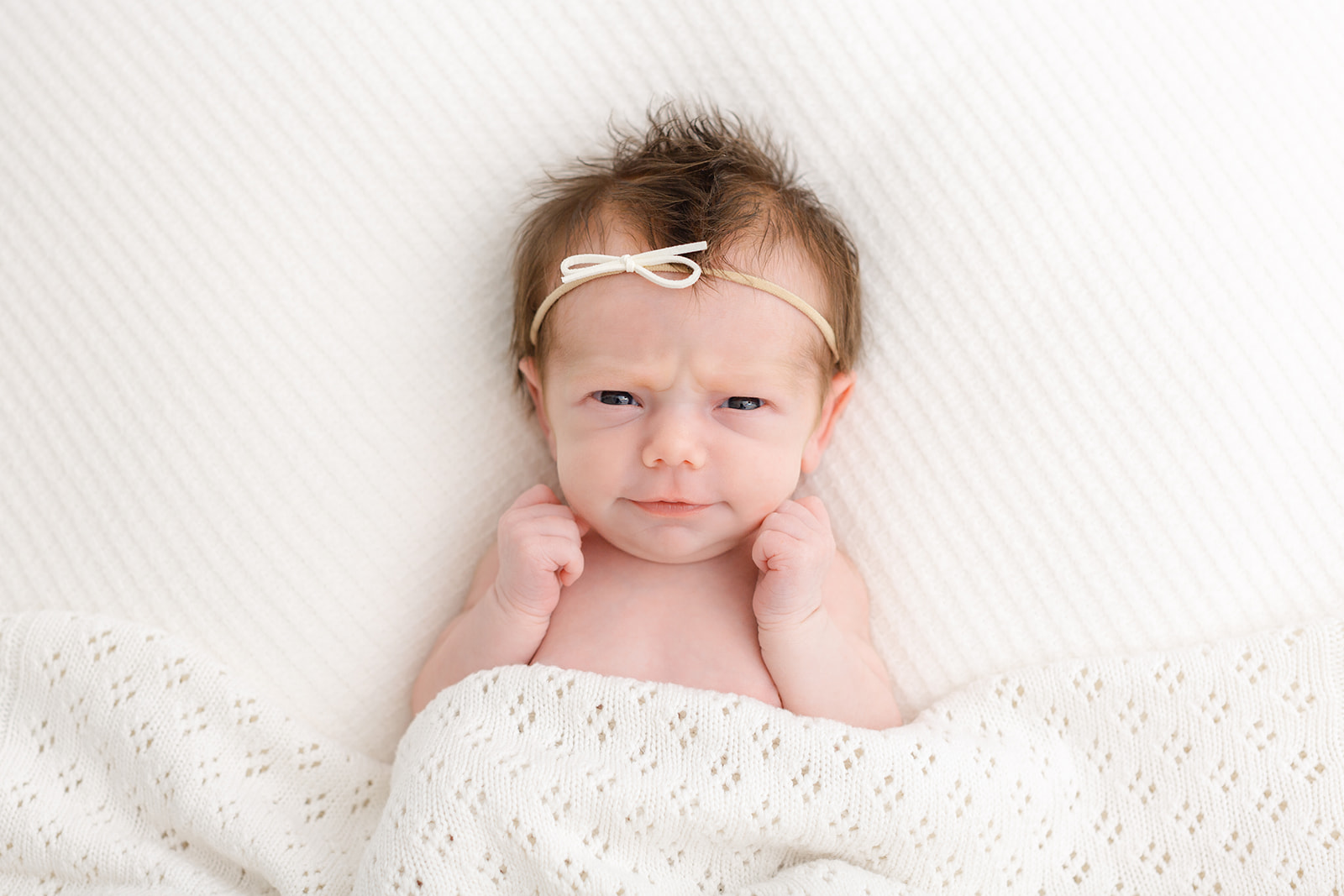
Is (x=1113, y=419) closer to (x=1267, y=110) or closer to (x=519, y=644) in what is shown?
(x=1267, y=110)

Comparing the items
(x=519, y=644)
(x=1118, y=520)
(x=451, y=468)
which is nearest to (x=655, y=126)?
(x=451, y=468)

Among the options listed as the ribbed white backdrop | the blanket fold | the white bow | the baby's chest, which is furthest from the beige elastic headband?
the blanket fold

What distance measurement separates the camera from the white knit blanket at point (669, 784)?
1.33 m

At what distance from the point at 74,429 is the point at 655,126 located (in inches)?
41.2

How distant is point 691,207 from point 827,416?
411 mm

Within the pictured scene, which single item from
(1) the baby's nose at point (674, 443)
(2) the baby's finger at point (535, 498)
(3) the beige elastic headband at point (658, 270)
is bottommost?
(2) the baby's finger at point (535, 498)

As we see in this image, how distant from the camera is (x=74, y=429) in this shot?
62.3 inches

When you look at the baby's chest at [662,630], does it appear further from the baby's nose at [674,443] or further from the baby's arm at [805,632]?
the baby's nose at [674,443]

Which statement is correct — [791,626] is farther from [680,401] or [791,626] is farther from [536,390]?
[536,390]

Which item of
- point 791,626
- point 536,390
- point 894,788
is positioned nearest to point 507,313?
point 536,390

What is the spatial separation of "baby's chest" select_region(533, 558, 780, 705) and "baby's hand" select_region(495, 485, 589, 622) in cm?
5

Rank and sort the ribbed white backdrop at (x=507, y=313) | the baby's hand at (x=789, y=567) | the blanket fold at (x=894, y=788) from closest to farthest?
the blanket fold at (x=894, y=788), the baby's hand at (x=789, y=567), the ribbed white backdrop at (x=507, y=313)

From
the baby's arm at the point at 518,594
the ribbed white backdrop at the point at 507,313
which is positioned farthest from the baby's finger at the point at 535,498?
the ribbed white backdrop at the point at 507,313

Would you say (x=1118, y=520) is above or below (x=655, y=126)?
below
